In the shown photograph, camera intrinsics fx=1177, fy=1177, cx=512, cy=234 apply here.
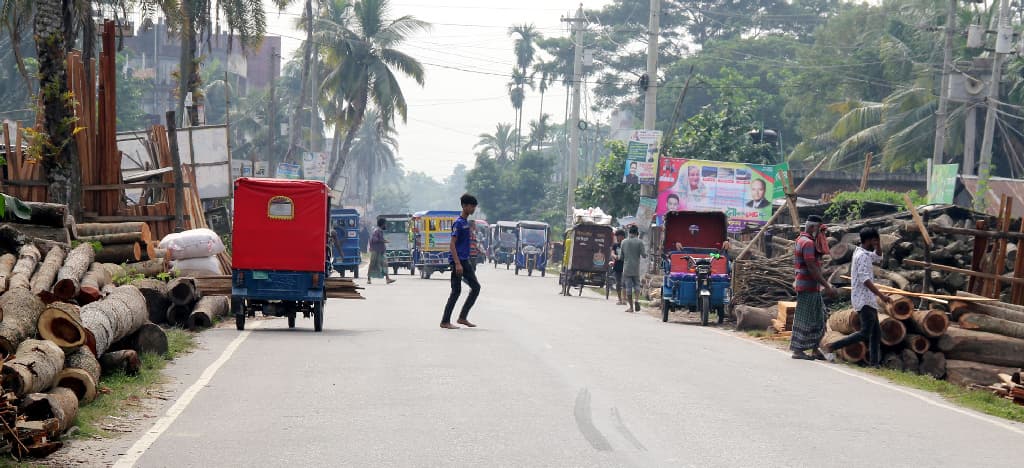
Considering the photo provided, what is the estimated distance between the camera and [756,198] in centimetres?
3819

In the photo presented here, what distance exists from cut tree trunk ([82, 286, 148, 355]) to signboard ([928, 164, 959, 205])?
816 inches

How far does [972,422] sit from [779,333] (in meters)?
8.84

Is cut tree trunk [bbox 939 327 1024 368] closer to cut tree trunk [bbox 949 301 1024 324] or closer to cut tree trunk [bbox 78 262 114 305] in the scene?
cut tree trunk [bbox 949 301 1024 324]

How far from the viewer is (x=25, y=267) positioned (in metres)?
14.7

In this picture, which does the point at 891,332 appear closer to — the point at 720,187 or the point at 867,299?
the point at 867,299

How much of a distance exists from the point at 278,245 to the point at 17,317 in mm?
7324

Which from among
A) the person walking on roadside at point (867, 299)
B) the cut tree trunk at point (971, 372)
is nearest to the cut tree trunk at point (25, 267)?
the person walking on roadside at point (867, 299)

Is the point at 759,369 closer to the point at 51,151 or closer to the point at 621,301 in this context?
the point at 51,151

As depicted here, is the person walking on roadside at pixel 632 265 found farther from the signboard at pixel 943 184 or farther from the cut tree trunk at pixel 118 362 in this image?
the cut tree trunk at pixel 118 362

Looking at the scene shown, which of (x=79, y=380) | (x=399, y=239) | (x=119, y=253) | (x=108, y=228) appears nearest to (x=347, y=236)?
(x=399, y=239)

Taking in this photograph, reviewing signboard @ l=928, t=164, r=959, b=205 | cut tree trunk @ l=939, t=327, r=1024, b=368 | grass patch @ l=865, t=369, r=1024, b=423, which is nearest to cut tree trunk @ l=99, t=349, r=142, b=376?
grass patch @ l=865, t=369, r=1024, b=423

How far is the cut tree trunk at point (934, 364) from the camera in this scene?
1412 centimetres

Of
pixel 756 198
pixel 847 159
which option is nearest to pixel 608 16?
pixel 847 159

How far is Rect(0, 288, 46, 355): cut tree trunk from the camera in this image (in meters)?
9.31
